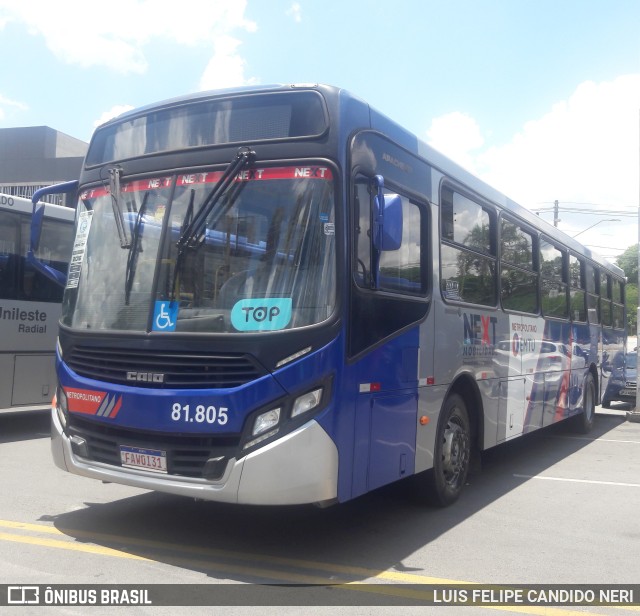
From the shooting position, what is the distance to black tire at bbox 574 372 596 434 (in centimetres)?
1309

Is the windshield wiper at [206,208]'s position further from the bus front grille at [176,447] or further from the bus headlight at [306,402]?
the bus headlight at [306,402]

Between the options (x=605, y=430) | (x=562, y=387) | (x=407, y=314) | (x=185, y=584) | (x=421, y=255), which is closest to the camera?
(x=185, y=584)

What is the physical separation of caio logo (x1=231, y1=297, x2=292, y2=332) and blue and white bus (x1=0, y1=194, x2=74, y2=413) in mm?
6195

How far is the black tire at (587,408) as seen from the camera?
13086 mm

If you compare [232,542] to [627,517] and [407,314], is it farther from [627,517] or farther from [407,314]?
[627,517]

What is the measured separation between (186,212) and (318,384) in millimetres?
1631

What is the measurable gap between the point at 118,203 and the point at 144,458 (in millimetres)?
1996

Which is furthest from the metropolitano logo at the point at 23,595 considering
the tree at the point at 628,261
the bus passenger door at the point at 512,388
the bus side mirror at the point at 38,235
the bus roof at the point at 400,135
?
the tree at the point at 628,261

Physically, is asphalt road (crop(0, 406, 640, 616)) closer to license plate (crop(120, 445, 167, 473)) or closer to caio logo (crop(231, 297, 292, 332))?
license plate (crop(120, 445, 167, 473))

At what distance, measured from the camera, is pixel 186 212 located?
5543 mm

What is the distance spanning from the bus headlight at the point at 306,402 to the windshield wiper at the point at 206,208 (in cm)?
123

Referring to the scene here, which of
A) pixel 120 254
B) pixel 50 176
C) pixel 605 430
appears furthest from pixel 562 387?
pixel 50 176

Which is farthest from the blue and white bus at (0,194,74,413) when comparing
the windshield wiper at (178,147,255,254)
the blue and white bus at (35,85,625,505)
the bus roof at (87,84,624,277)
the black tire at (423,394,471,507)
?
the black tire at (423,394,471,507)

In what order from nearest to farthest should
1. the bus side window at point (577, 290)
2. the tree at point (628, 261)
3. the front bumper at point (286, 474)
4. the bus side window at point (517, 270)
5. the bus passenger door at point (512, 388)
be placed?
the front bumper at point (286, 474), the bus passenger door at point (512, 388), the bus side window at point (517, 270), the bus side window at point (577, 290), the tree at point (628, 261)
